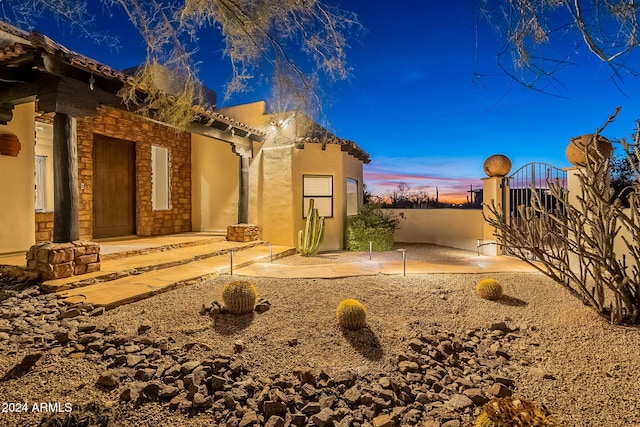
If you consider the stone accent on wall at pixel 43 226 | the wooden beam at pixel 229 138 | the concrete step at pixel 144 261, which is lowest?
the concrete step at pixel 144 261

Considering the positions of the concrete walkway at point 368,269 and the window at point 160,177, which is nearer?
the concrete walkway at point 368,269

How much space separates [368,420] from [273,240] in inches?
269

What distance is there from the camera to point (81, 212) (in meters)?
6.86

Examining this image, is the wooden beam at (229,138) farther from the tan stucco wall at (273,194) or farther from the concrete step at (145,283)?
the concrete step at (145,283)

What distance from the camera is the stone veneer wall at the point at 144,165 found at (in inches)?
273

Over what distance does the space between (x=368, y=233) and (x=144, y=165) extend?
241 inches

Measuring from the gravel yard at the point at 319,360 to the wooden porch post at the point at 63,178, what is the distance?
3.15ft

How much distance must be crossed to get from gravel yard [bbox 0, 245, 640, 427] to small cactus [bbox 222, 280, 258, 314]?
103 millimetres

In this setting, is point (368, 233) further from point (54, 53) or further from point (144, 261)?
point (54, 53)

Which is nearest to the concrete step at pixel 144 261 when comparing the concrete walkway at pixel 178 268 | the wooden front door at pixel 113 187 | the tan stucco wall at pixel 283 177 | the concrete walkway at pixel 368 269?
the concrete walkway at pixel 178 268

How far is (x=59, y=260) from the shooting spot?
426 centimetres

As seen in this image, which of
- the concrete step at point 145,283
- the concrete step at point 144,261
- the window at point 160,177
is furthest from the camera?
the window at point 160,177

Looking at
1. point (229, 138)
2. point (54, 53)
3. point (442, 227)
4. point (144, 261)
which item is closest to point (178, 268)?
point (144, 261)

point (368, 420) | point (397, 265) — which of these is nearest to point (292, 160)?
point (397, 265)
